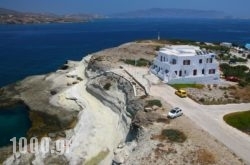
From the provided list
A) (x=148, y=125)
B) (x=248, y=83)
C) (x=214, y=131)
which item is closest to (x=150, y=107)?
(x=148, y=125)

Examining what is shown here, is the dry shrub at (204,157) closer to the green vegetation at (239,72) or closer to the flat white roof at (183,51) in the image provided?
the green vegetation at (239,72)

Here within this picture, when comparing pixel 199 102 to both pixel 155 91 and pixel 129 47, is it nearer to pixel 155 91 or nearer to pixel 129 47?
pixel 155 91

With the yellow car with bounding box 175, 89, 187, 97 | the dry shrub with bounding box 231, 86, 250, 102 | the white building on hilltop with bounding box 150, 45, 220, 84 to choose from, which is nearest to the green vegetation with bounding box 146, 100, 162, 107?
the yellow car with bounding box 175, 89, 187, 97

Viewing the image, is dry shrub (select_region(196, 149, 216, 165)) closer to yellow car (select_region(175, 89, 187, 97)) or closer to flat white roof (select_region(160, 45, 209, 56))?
yellow car (select_region(175, 89, 187, 97))

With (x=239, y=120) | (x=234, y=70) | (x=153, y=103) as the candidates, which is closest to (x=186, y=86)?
(x=153, y=103)

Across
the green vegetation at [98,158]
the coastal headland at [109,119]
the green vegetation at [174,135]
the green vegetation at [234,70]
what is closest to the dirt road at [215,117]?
the coastal headland at [109,119]
